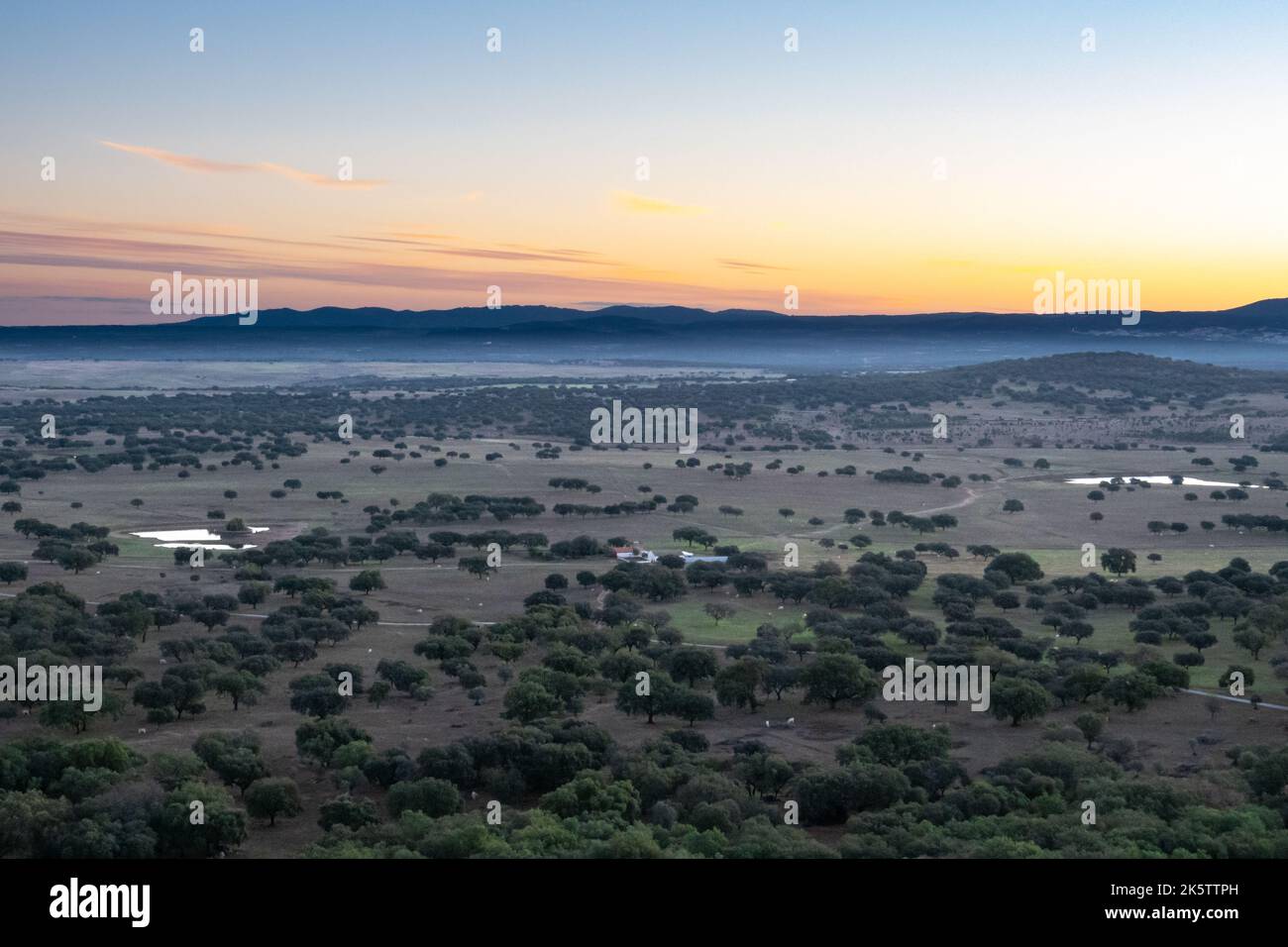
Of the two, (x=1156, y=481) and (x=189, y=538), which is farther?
(x=1156, y=481)

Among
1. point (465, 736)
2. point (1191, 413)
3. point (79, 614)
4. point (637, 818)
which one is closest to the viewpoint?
point (637, 818)

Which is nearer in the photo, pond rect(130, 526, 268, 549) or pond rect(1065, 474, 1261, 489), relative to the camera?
pond rect(130, 526, 268, 549)

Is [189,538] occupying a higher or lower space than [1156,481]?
lower

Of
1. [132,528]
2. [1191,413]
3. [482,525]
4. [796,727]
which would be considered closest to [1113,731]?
[796,727]

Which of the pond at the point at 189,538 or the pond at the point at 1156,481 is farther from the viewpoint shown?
the pond at the point at 1156,481

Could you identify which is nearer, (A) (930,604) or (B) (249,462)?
(A) (930,604)

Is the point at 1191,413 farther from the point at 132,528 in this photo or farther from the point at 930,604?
the point at 132,528

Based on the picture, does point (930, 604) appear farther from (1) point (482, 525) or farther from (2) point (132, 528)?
(2) point (132, 528)

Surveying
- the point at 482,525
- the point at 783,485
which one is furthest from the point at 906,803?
the point at 783,485

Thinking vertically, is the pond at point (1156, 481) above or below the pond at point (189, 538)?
above

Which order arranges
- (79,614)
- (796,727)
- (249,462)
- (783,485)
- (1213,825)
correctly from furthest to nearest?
(249,462)
(783,485)
(79,614)
(796,727)
(1213,825)

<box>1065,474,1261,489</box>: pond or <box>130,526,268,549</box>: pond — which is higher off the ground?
<box>1065,474,1261,489</box>: pond
